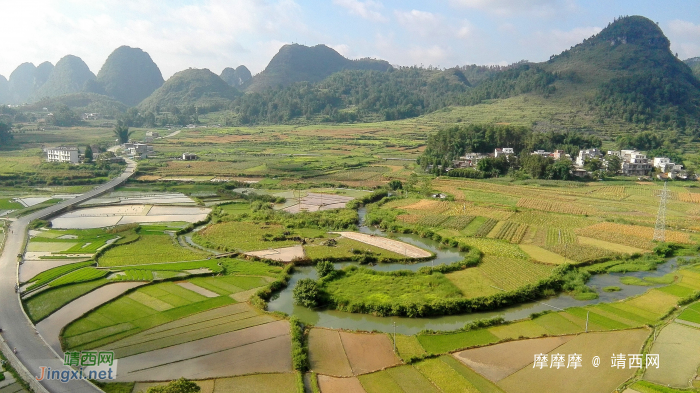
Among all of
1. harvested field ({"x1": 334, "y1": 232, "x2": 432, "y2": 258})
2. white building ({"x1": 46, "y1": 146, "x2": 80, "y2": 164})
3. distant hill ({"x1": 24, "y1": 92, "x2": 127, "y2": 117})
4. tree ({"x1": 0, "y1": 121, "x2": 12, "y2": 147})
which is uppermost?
distant hill ({"x1": 24, "y1": 92, "x2": 127, "y2": 117})

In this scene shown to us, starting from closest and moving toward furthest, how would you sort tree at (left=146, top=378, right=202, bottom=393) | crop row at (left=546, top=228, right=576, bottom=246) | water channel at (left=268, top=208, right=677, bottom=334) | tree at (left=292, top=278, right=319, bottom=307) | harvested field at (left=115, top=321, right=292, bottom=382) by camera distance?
1. tree at (left=146, top=378, right=202, bottom=393)
2. harvested field at (left=115, top=321, right=292, bottom=382)
3. water channel at (left=268, top=208, right=677, bottom=334)
4. tree at (left=292, top=278, right=319, bottom=307)
5. crop row at (left=546, top=228, right=576, bottom=246)

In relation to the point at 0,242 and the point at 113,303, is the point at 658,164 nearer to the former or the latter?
the point at 113,303

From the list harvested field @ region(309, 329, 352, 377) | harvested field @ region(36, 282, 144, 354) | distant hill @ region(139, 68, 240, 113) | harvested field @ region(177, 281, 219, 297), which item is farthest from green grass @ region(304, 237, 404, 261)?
distant hill @ region(139, 68, 240, 113)

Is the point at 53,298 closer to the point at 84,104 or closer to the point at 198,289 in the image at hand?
the point at 198,289

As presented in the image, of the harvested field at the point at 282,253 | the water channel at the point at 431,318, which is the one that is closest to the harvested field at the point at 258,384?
the water channel at the point at 431,318

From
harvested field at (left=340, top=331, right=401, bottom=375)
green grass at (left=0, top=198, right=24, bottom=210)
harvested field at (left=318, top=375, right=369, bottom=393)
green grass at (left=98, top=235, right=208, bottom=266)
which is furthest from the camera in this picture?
green grass at (left=0, top=198, right=24, bottom=210)

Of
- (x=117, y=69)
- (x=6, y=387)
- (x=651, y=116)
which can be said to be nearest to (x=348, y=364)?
(x=6, y=387)

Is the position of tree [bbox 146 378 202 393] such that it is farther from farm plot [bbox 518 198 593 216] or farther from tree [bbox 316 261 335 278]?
farm plot [bbox 518 198 593 216]

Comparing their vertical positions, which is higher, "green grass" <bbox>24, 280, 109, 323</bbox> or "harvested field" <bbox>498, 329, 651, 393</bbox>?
"harvested field" <bbox>498, 329, 651, 393</bbox>
